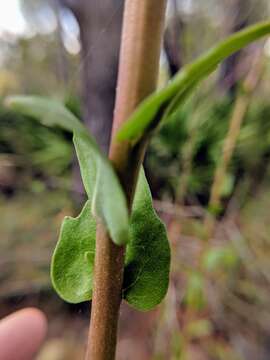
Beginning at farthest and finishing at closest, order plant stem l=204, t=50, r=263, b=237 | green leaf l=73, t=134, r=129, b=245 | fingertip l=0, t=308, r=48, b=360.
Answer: plant stem l=204, t=50, r=263, b=237 → fingertip l=0, t=308, r=48, b=360 → green leaf l=73, t=134, r=129, b=245

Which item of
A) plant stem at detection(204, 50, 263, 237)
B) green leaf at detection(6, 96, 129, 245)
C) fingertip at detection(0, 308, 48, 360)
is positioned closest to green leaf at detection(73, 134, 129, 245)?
green leaf at detection(6, 96, 129, 245)

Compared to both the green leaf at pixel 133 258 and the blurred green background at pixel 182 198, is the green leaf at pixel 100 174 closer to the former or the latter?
the green leaf at pixel 133 258

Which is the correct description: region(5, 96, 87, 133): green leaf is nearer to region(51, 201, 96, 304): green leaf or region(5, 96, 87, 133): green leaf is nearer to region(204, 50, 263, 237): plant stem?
region(51, 201, 96, 304): green leaf

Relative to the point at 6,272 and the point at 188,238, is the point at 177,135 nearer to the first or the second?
the point at 188,238

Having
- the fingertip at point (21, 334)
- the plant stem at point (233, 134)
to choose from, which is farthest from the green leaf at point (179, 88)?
the plant stem at point (233, 134)

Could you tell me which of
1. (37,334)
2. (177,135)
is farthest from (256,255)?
(37,334)

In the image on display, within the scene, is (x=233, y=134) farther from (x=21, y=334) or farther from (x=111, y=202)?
(x=111, y=202)
